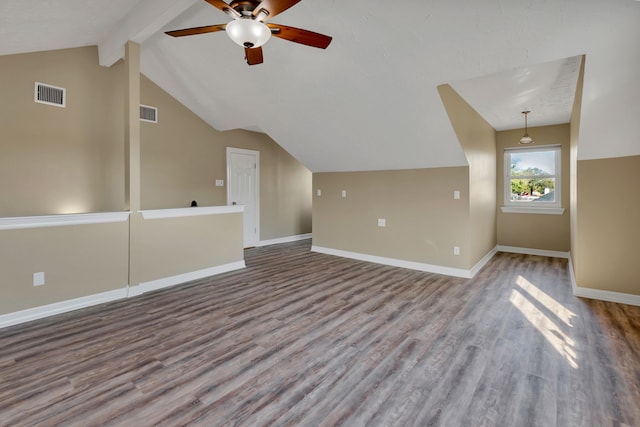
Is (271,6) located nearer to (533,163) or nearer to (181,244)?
(181,244)

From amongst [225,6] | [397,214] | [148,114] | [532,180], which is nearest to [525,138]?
[532,180]

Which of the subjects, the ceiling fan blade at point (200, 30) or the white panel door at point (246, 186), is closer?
the ceiling fan blade at point (200, 30)

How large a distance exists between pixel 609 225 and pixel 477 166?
6.09 ft

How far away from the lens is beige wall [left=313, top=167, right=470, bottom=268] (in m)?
4.74

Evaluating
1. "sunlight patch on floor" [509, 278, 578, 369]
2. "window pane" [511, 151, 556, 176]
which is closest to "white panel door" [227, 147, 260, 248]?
"sunlight patch on floor" [509, 278, 578, 369]

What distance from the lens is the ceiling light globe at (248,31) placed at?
2.06 meters

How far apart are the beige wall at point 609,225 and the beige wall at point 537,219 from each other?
8.42 ft

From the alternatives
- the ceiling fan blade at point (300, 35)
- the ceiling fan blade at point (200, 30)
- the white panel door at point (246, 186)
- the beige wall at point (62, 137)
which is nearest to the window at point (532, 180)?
the white panel door at point (246, 186)

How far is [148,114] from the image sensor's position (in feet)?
16.7

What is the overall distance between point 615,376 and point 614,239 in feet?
7.11

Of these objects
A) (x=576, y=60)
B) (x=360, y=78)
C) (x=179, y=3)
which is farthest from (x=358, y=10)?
(x=576, y=60)

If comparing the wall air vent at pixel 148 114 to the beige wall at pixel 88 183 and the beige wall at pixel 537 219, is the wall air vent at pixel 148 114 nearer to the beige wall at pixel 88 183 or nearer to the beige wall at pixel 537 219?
the beige wall at pixel 88 183

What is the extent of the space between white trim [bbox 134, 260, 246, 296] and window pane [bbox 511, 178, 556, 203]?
5716 millimetres

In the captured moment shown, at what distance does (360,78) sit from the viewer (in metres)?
3.67
